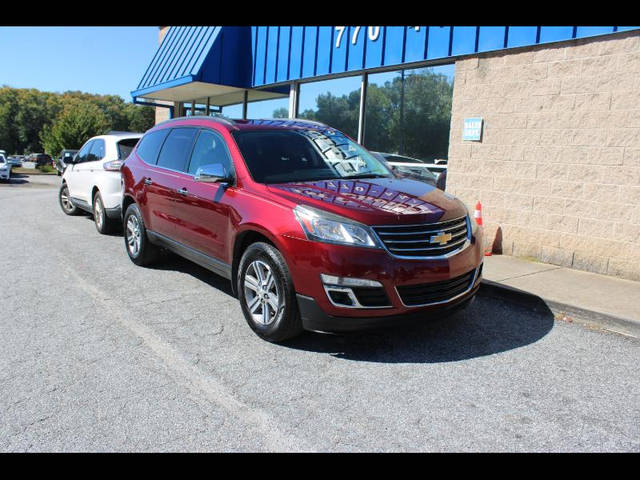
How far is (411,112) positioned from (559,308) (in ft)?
16.9

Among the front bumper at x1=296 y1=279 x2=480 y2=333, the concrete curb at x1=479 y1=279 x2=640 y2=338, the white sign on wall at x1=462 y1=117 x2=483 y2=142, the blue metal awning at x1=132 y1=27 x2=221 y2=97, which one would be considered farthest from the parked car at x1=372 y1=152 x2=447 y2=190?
the blue metal awning at x1=132 y1=27 x2=221 y2=97

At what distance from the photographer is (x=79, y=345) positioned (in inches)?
162

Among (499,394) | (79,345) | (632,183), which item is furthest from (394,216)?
(632,183)

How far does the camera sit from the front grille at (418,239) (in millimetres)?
3805

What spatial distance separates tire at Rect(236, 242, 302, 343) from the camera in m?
3.98

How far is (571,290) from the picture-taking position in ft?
18.5

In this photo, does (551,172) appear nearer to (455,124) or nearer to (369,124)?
(455,124)

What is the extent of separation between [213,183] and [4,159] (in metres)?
24.7

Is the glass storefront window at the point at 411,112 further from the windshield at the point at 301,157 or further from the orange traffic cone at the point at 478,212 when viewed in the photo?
the windshield at the point at 301,157

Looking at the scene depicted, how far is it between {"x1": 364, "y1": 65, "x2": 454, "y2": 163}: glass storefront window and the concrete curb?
11.6 ft

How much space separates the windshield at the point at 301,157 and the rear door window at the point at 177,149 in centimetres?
91

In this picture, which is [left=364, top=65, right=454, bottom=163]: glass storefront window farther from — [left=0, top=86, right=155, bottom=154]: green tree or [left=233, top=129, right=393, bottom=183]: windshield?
[left=0, top=86, right=155, bottom=154]: green tree

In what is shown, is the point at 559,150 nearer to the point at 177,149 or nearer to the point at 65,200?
the point at 177,149
